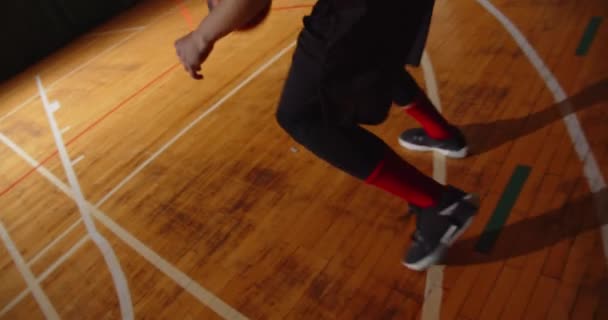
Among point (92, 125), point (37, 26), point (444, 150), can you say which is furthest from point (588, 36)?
point (37, 26)

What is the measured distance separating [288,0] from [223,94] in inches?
57.7

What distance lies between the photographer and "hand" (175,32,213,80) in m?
0.74

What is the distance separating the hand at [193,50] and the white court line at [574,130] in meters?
1.13

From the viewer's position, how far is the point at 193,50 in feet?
2.46

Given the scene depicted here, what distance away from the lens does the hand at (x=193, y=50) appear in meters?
0.74

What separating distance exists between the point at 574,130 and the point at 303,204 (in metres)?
1.01

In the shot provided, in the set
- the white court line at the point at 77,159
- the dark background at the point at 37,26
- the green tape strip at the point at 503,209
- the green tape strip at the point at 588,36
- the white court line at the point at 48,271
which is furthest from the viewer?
the dark background at the point at 37,26

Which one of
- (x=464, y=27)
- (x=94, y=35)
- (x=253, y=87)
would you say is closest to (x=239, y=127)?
(x=253, y=87)

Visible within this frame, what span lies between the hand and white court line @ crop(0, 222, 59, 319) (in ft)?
4.17

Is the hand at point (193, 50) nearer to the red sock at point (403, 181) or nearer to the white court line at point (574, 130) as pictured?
the red sock at point (403, 181)

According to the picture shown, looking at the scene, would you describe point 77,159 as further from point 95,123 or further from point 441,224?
point 441,224

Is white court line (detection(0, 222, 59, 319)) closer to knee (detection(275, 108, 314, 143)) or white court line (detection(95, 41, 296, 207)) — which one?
white court line (detection(95, 41, 296, 207))

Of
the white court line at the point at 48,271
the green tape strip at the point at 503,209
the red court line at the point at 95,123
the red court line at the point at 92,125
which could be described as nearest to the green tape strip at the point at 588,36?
the green tape strip at the point at 503,209

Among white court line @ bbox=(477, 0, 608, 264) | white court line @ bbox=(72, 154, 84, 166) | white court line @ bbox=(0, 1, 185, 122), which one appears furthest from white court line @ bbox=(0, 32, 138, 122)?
white court line @ bbox=(477, 0, 608, 264)
